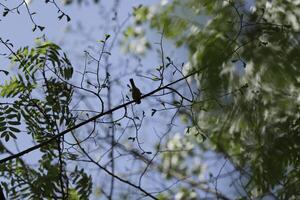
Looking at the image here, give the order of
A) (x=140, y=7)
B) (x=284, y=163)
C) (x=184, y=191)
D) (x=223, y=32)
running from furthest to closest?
(x=140, y=7) < (x=184, y=191) < (x=223, y=32) < (x=284, y=163)

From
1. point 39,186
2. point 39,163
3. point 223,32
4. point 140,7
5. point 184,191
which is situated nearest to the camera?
point 39,186

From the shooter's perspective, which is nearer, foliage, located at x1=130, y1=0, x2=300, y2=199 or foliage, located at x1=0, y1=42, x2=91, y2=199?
foliage, located at x1=0, y1=42, x2=91, y2=199

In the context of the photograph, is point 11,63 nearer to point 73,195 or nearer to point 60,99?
point 60,99

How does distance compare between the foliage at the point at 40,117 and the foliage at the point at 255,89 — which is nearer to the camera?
the foliage at the point at 40,117

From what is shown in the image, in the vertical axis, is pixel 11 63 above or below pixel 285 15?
below

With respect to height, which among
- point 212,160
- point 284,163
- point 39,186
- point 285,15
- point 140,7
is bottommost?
point 39,186

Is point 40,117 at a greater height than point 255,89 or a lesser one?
lesser

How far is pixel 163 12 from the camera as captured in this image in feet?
8.46

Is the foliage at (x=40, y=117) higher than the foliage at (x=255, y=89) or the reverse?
the reverse

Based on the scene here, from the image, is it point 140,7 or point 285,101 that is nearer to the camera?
point 285,101

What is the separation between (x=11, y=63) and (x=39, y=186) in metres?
0.31

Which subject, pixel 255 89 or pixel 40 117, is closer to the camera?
pixel 40 117

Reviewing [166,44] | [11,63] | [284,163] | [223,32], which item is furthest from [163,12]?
[11,63]

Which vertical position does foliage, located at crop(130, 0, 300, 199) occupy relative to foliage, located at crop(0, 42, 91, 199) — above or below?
above
